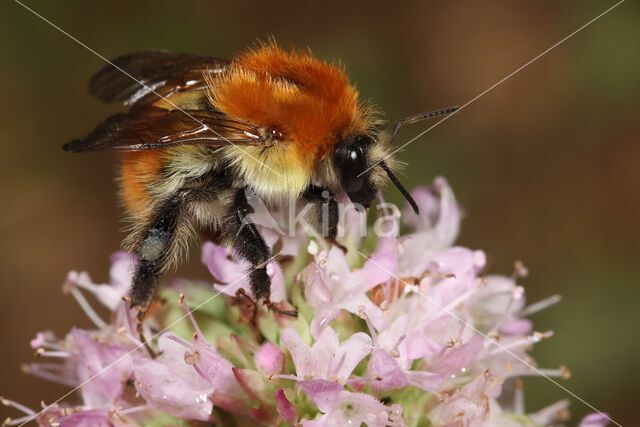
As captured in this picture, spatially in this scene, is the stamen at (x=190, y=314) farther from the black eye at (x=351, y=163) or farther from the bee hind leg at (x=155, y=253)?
the black eye at (x=351, y=163)

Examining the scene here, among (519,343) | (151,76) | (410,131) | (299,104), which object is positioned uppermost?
(410,131)

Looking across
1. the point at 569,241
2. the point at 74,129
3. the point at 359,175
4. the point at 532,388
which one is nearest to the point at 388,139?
the point at 359,175

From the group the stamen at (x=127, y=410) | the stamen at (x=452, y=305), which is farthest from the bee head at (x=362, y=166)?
the stamen at (x=127, y=410)

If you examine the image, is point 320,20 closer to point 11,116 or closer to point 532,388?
point 11,116

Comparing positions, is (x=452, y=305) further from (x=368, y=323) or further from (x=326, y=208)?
(x=326, y=208)

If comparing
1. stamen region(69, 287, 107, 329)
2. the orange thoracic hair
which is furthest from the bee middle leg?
stamen region(69, 287, 107, 329)


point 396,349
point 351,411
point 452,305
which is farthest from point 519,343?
point 351,411
